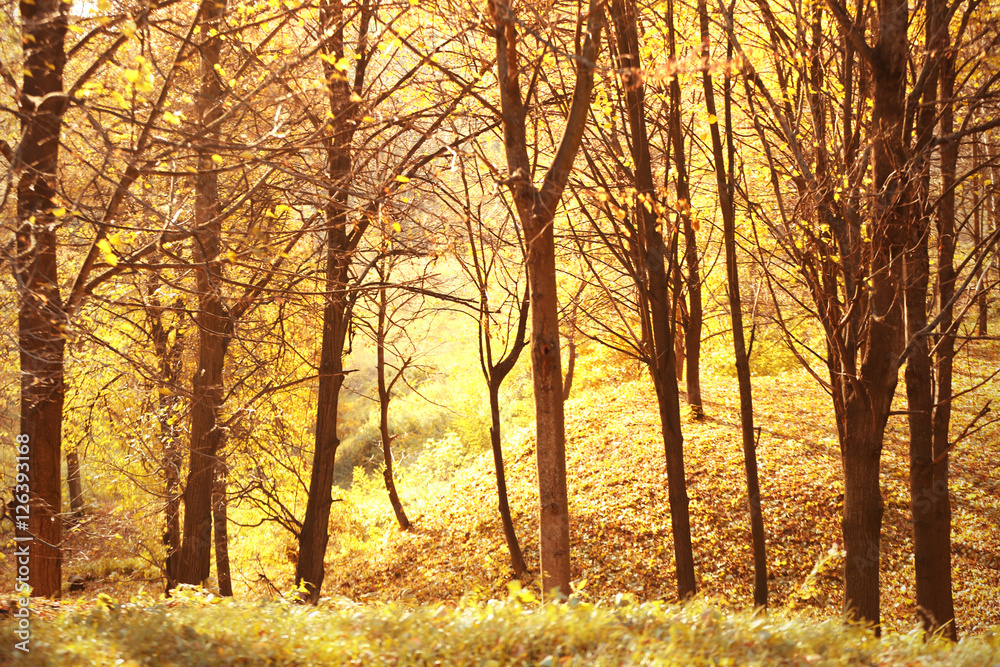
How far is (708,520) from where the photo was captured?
9555mm

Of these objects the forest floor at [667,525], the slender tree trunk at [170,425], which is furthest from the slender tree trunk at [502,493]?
the slender tree trunk at [170,425]

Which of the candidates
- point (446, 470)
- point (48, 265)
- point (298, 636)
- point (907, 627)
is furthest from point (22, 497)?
point (446, 470)

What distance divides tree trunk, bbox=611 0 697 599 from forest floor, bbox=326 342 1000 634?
3.71 feet

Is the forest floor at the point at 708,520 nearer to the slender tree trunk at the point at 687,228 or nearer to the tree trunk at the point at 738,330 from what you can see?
the tree trunk at the point at 738,330

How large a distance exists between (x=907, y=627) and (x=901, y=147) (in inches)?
200

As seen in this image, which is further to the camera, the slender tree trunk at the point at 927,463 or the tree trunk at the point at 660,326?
the tree trunk at the point at 660,326

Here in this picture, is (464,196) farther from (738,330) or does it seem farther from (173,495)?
(173,495)

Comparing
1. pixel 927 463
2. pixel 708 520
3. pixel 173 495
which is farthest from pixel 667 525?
pixel 173 495

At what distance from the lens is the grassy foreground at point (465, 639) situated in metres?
2.89

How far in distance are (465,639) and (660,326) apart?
4069 mm

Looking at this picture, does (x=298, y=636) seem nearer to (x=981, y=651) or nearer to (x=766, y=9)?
(x=981, y=651)

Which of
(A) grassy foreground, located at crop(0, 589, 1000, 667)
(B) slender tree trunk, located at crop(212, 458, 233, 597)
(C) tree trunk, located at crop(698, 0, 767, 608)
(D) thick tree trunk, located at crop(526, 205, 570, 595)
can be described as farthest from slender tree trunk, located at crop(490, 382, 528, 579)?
(A) grassy foreground, located at crop(0, 589, 1000, 667)

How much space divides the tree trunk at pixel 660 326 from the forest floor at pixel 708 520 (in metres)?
1.13

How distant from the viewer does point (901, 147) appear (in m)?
4.82
